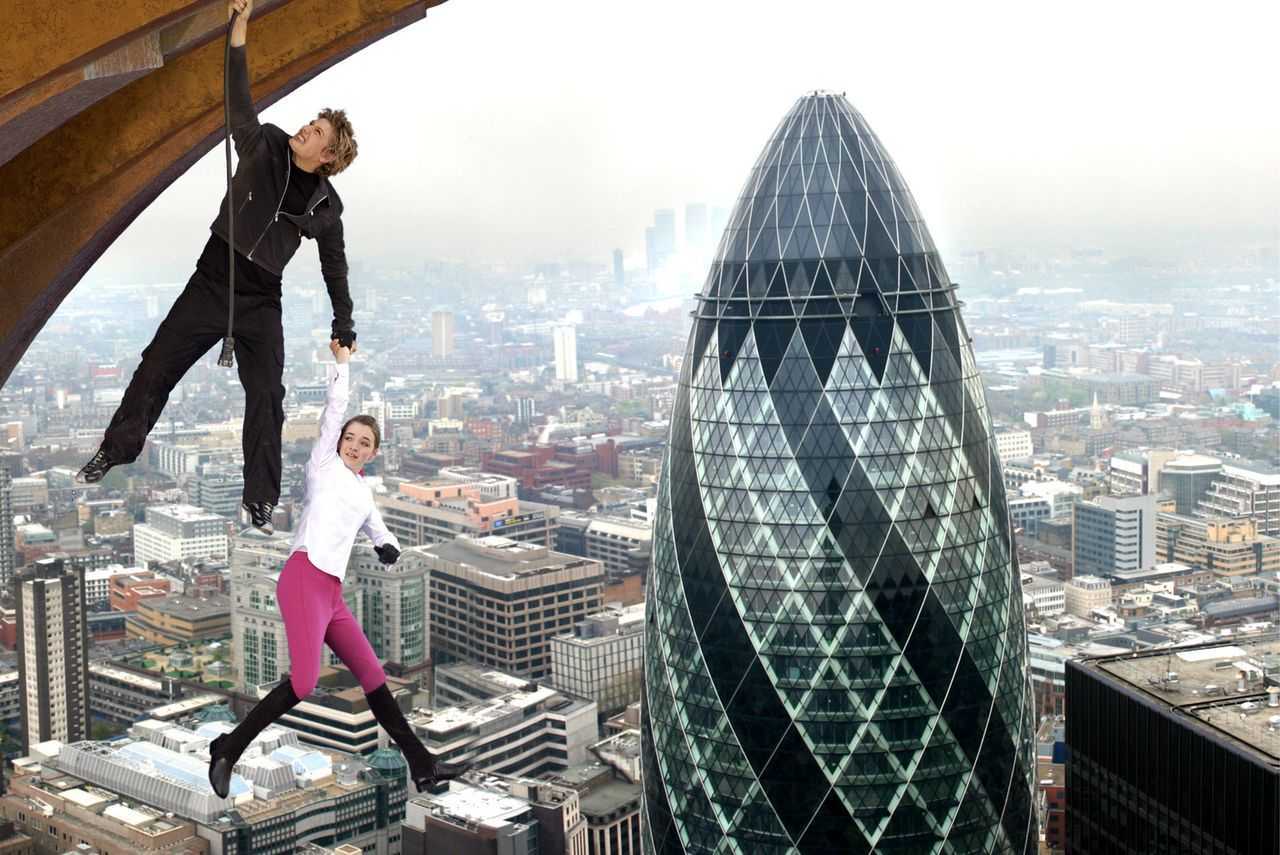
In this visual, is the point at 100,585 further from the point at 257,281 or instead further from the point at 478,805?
the point at 257,281

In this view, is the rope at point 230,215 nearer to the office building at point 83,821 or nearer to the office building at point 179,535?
the office building at point 83,821

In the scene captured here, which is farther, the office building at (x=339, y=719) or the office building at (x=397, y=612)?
the office building at (x=397, y=612)

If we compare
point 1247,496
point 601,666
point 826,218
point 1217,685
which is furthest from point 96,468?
point 1247,496

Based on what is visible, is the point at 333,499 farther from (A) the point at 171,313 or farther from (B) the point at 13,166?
(B) the point at 13,166

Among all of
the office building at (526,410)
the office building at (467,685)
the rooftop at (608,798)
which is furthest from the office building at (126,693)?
the office building at (526,410)

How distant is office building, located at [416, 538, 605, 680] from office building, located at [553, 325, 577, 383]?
14.1 m

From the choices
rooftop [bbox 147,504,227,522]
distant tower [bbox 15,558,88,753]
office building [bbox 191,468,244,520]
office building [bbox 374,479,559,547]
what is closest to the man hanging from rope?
distant tower [bbox 15,558,88,753]

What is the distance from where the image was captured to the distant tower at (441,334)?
46.7 meters

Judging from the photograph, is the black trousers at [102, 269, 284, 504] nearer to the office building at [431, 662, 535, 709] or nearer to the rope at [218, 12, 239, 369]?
the rope at [218, 12, 239, 369]

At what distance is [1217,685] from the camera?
15.6 metres

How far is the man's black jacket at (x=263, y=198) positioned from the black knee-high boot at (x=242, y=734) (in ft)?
1.99

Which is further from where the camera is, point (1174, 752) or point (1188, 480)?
point (1188, 480)

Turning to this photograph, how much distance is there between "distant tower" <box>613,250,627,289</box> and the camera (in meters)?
46.3

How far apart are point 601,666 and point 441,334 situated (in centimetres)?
1731
